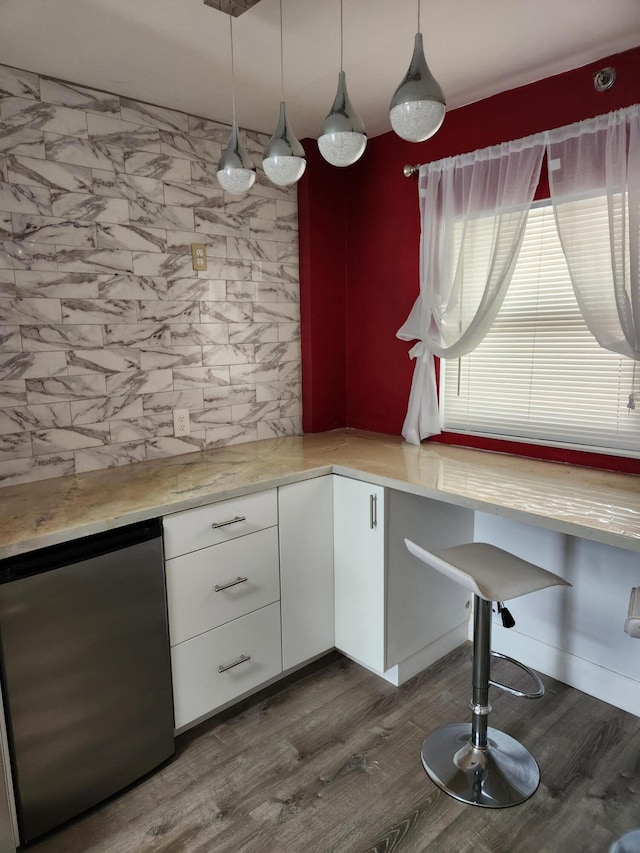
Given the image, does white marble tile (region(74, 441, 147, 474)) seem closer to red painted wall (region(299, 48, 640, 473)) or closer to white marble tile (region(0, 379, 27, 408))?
white marble tile (region(0, 379, 27, 408))

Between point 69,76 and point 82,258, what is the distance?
0.64 m

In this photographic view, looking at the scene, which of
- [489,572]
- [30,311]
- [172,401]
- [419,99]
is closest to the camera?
[419,99]

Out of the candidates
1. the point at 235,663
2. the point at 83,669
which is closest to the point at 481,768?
the point at 235,663

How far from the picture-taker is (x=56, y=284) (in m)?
2.13

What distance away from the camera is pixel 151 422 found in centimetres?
244

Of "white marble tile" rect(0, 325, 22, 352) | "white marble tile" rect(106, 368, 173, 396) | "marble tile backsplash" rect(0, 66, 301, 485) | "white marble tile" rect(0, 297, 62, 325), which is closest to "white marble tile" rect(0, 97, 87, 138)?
"marble tile backsplash" rect(0, 66, 301, 485)

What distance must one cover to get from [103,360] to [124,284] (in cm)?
33

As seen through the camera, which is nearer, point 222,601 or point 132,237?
point 222,601

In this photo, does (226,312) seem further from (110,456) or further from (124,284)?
(110,456)

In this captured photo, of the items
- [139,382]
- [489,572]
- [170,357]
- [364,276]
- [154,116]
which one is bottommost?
[489,572]

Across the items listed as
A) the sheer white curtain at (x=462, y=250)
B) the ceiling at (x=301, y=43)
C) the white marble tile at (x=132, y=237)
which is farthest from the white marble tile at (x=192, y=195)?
the sheer white curtain at (x=462, y=250)

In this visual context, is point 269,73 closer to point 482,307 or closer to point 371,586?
point 482,307

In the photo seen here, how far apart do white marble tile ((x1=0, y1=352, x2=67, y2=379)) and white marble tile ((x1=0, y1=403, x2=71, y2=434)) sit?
0.12 m

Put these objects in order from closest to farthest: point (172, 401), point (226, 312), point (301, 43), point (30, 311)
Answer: point (301, 43), point (30, 311), point (172, 401), point (226, 312)
